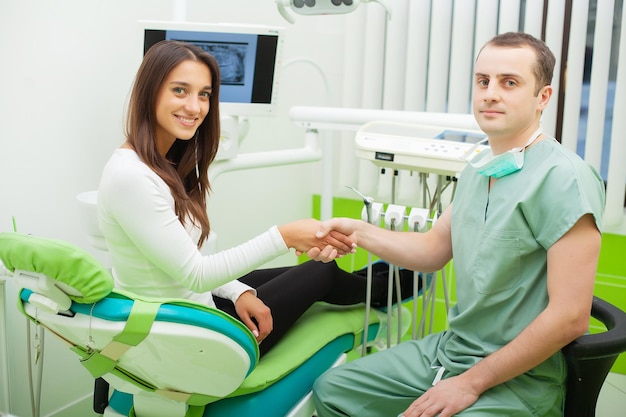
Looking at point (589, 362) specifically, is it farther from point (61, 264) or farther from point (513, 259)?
Result: point (61, 264)

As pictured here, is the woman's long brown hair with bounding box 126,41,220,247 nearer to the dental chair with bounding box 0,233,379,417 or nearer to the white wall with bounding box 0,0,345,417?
the dental chair with bounding box 0,233,379,417

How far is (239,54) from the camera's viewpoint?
85.0 inches

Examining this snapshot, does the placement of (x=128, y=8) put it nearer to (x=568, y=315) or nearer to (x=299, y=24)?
(x=299, y=24)

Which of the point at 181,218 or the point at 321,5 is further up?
the point at 321,5

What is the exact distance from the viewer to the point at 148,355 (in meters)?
1.25

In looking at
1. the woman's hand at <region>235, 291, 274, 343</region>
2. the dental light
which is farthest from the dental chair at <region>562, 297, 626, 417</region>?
the dental light

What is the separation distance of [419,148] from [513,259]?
0.58m

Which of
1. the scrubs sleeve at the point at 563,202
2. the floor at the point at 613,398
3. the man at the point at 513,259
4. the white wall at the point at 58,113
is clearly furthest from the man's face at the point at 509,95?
the floor at the point at 613,398

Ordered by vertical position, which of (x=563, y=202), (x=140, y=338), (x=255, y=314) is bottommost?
(x=255, y=314)

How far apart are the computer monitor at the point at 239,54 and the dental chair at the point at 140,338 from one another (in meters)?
0.99

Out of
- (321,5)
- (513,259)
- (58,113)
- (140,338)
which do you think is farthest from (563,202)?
(58,113)

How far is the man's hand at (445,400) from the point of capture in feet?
4.77

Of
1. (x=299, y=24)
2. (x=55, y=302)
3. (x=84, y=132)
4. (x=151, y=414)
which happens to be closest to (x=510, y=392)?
(x=151, y=414)

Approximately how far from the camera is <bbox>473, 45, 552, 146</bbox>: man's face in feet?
4.82
